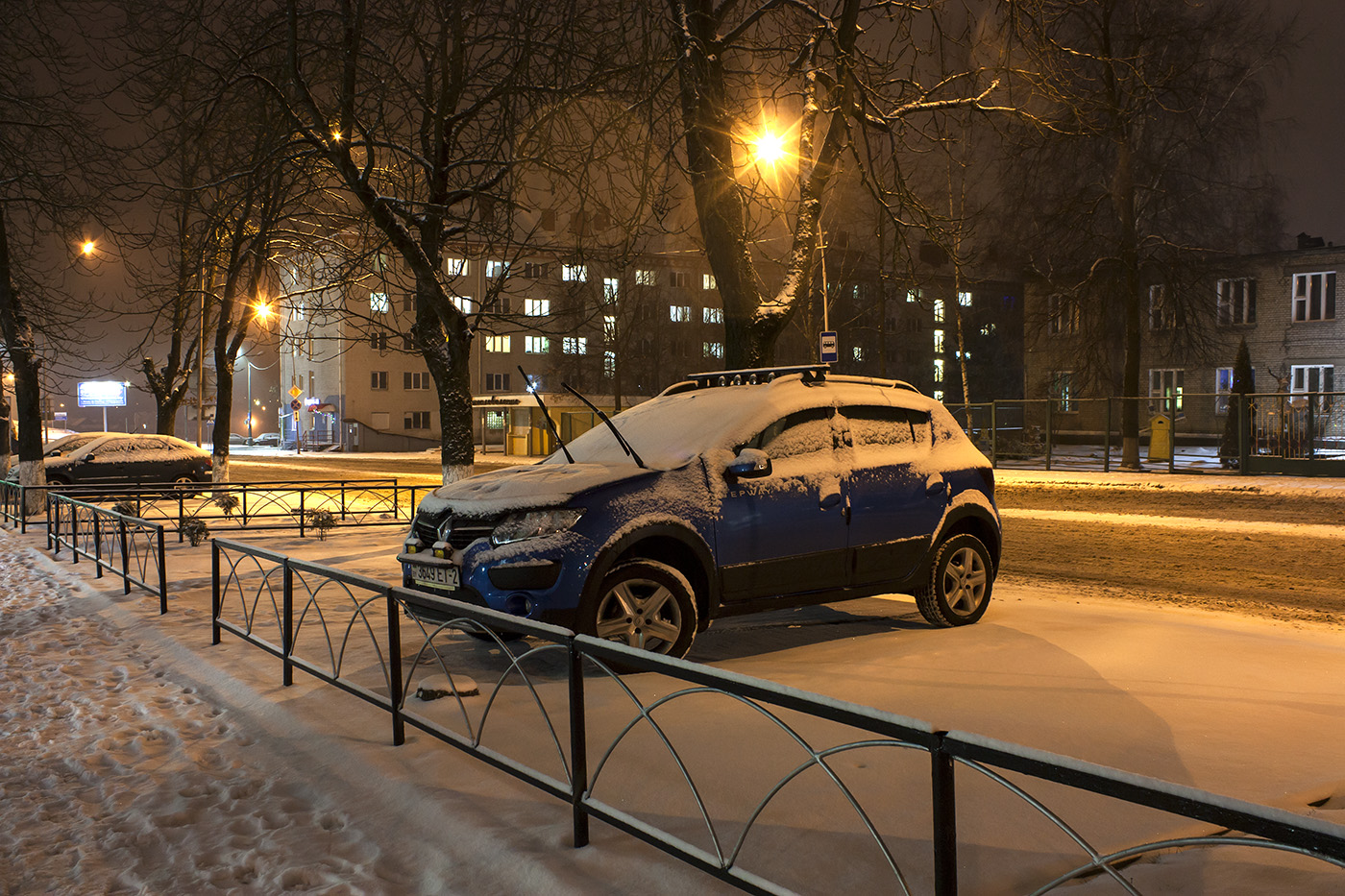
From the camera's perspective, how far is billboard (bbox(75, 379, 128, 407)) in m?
95.3

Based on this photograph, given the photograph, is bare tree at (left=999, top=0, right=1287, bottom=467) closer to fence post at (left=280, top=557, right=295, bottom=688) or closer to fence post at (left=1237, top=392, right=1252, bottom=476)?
fence post at (left=1237, top=392, right=1252, bottom=476)

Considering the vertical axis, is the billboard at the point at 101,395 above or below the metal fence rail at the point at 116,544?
above

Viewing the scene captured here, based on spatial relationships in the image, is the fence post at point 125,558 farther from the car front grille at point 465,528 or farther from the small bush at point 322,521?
the car front grille at point 465,528

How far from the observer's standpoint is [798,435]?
6.87 meters

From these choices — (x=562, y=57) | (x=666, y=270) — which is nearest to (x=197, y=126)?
(x=562, y=57)

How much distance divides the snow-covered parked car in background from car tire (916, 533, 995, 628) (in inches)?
0.6

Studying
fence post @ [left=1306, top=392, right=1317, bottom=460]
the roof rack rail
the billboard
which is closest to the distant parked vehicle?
the roof rack rail

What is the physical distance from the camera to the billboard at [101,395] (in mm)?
95275

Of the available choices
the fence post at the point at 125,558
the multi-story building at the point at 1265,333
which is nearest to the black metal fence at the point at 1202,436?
the multi-story building at the point at 1265,333

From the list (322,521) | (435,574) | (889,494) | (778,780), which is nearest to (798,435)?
(889,494)

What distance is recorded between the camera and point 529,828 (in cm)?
397

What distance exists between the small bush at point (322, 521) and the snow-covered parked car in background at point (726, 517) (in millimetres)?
9014

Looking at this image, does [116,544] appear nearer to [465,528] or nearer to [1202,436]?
[465,528]

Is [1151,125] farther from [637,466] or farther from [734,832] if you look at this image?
[734,832]
